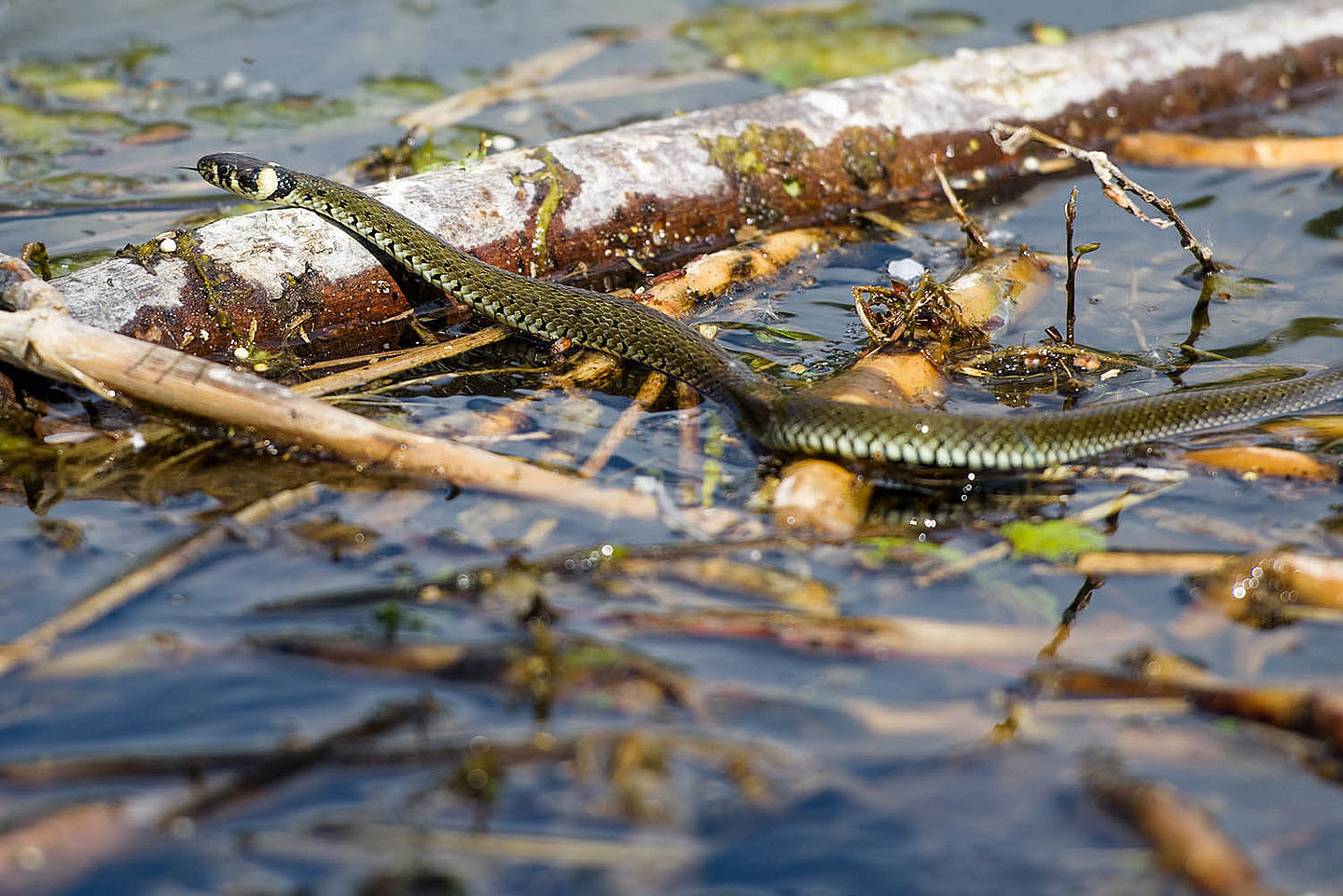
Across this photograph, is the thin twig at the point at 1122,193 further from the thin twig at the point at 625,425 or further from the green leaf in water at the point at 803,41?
the green leaf in water at the point at 803,41

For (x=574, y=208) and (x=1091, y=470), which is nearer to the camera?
(x=1091, y=470)

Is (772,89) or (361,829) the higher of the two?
(772,89)

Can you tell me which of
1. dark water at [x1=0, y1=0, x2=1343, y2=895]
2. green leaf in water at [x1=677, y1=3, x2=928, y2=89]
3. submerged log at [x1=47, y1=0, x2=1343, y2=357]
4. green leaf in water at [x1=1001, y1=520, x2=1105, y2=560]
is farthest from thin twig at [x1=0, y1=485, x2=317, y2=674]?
green leaf in water at [x1=677, y1=3, x2=928, y2=89]

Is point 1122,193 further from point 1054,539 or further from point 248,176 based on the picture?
point 248,176

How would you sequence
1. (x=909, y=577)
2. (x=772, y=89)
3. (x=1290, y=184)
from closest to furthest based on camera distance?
1. (x=909, y=577)
2. (x=1290, y=184)
3. (x=772, y=89)

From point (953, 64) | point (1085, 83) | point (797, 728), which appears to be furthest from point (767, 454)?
point (1085, 83)

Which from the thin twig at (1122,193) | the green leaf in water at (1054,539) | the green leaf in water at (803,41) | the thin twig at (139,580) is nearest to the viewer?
→ the thin twig at (139,580)

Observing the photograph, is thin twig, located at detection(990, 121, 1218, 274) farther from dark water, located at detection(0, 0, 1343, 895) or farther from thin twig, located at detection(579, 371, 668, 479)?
thin twig, located at detection(579, 371, 668, 479)

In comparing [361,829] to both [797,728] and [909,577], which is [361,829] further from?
[909,577]

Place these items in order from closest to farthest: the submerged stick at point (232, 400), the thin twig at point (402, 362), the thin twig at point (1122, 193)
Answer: the submerged stick at point (232, 400) → the thin twig at point (1122, 193) → the thin twig at point (402, 362)

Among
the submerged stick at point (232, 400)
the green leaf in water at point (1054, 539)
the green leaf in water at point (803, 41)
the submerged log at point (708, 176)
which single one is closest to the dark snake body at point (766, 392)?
the submerged log at point (708, 176)
